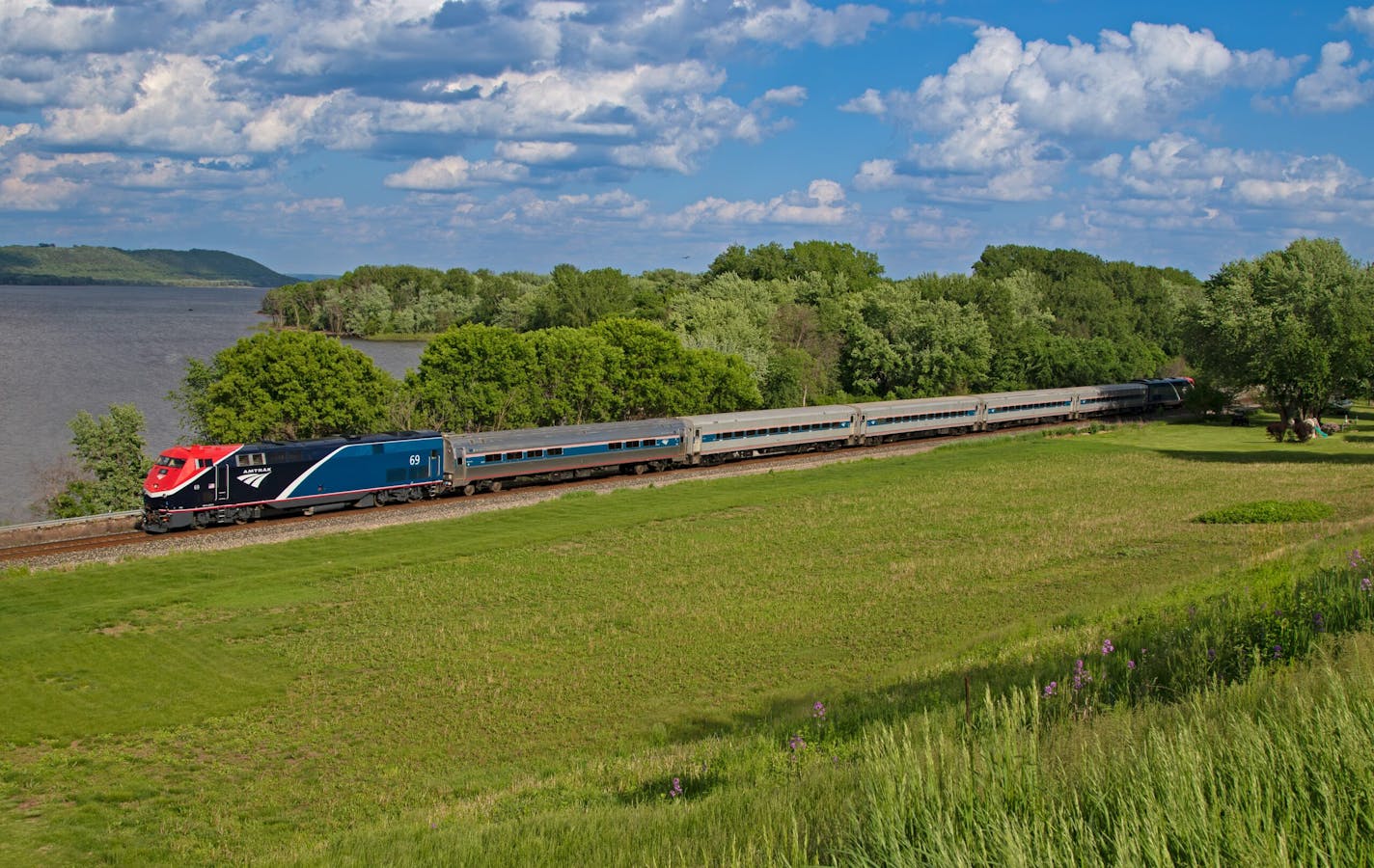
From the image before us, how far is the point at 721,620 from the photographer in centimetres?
2648

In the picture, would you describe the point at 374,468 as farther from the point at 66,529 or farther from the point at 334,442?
the point at 66,529

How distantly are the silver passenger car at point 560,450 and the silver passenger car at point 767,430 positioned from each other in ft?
4.41

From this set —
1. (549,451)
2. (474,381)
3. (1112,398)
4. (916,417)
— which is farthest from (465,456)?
(1112,398)

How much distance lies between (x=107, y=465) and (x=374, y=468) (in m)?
17.9

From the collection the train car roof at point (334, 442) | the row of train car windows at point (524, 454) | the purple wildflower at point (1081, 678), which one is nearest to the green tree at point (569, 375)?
the row of train car windows at point (524, 454)

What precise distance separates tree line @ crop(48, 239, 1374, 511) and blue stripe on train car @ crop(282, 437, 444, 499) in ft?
40.3

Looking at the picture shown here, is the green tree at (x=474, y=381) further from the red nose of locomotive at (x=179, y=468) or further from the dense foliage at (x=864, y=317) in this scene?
the red nose of locomotive at (x=179, y=468)

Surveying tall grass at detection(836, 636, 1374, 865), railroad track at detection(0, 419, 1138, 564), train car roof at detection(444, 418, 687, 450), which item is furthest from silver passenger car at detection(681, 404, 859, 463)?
tall grass at detection(836, 636, 1374, 865)

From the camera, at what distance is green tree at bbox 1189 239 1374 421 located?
6562 cm

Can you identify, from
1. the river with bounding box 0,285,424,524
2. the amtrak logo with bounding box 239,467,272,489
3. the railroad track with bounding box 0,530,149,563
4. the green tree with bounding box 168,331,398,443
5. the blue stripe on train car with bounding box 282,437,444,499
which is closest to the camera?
the railroad track with bounding box 0,530,149,563

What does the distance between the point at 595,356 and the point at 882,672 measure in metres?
46.0

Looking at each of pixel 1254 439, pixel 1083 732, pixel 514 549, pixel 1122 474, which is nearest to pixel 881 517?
pixel 514 549

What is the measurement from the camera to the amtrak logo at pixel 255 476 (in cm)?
3700

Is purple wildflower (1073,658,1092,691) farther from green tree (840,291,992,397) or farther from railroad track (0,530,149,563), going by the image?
green tree (840,291,992,397)
